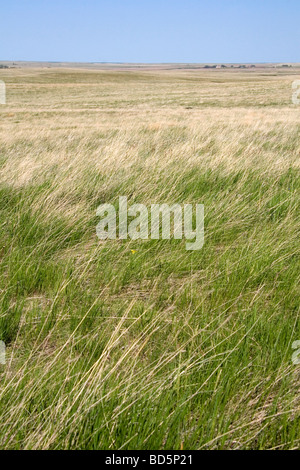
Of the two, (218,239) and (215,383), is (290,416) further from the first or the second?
(218,239)

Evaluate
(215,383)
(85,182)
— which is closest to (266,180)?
(85,182)

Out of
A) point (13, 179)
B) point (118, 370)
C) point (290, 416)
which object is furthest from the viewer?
point (13, 179)

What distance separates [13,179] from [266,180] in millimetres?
2807

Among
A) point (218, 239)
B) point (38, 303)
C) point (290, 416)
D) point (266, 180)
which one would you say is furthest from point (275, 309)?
point (266, 180)

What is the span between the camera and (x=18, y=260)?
2.69 m

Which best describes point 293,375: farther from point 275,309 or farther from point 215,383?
point 275,309

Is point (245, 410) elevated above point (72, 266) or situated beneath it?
situated beneath

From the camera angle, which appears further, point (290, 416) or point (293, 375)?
point (293, 375)

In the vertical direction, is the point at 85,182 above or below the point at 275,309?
above

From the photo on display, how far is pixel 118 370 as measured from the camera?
1785 millimetres

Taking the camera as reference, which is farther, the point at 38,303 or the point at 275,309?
the point at 38,303
